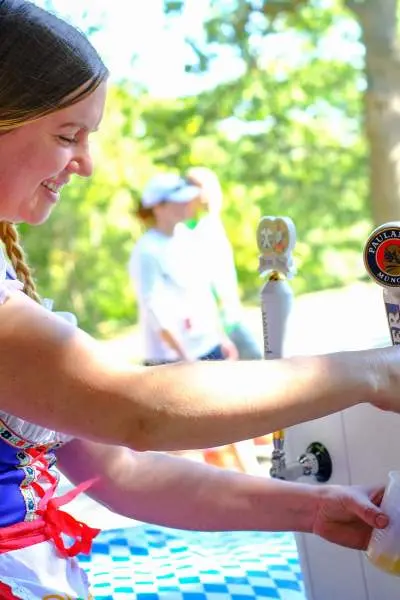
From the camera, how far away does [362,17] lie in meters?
6.06

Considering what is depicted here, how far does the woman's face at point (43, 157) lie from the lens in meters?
1.11

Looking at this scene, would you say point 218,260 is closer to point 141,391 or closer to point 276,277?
point 276,277

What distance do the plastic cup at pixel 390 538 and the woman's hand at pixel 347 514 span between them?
0.08 feet

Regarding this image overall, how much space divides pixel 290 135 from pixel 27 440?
315 inches

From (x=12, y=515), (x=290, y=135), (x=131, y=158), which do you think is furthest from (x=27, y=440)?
(x=290, y=135)

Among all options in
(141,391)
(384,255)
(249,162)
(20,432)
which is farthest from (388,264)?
(249,162)

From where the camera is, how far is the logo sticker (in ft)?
3.85

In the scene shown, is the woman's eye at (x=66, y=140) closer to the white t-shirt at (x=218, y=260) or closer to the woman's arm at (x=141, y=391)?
the woman's arm at (x=141, y=391)

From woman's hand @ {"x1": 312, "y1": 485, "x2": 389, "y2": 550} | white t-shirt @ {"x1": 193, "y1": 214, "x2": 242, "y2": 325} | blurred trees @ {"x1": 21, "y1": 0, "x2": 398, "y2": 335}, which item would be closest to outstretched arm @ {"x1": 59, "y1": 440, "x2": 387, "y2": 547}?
woman's hand @ {"x1": 312, "y1": 485, "x2": 389, "y2": 550}

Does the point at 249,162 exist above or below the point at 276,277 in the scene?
below

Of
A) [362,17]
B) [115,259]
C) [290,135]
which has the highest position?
[362,17]

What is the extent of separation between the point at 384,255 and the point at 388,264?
0.5 inches

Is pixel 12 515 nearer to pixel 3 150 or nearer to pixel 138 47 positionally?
pixel 3 150

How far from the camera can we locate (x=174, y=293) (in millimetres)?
3957
